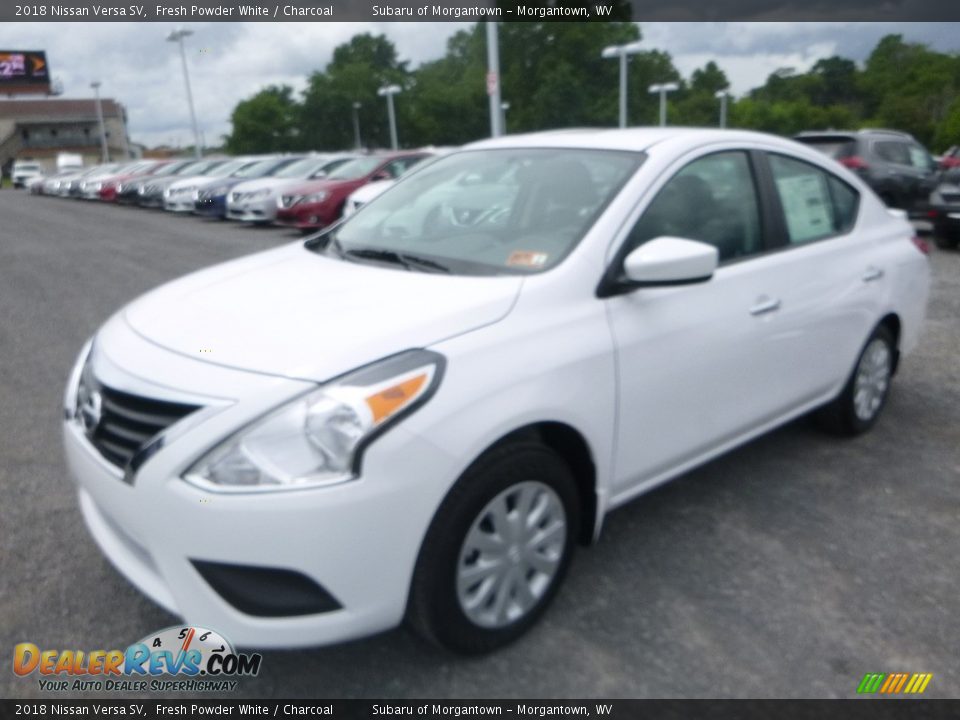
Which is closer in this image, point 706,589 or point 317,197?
point 706,589

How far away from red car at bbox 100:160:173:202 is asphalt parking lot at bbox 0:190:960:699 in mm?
22186

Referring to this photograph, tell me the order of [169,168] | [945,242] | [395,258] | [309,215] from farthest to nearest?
[169,168], [309,215], [945,242], [395,258]

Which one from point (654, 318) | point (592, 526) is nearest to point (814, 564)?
point (592, 526)

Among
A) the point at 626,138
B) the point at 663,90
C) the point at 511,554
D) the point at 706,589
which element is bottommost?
the point at 706,589

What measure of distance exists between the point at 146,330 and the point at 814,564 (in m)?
2.54

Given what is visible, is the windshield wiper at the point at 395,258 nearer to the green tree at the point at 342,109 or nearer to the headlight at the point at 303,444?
the headlight at the point at 303,444

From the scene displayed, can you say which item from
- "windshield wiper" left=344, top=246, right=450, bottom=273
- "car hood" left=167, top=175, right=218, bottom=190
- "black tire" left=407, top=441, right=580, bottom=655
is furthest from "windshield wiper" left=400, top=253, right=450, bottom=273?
"car hood" left=167, top=175, right=218, bottom=190

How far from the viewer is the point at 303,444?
2.27 m

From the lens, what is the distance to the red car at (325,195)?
14078mm

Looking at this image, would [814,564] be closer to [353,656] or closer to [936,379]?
[353,656]

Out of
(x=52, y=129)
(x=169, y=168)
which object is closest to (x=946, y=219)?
(x=169, y=168)

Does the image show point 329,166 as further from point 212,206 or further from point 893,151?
point 893,151

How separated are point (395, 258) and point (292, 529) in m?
1.40

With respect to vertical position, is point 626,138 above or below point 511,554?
above
